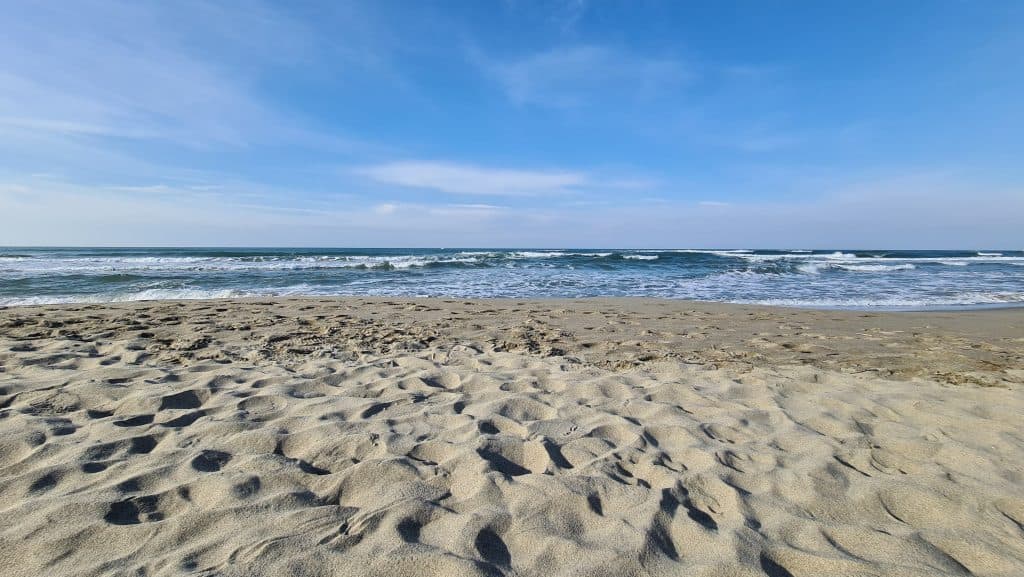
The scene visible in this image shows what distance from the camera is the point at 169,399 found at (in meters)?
3.06

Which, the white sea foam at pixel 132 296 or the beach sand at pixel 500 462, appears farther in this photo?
the white sea foam at pixel 132 296

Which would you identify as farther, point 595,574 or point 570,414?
point 570,414

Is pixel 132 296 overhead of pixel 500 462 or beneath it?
beneath

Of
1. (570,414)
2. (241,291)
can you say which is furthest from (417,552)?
(241,291)

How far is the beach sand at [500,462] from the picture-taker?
5.47ft

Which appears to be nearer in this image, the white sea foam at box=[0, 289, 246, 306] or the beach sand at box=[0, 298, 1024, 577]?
the beach sand at box=[0, 298, 1024, 577]

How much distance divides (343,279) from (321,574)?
14.5 m

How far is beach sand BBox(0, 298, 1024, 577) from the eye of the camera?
1668 millimetres

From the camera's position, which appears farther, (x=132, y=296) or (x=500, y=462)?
(x=132, y=296)

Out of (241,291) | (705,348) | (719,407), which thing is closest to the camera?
(719,407)

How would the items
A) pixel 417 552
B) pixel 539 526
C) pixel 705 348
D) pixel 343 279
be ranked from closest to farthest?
pixel 417 552
pixel 539 526
pixel 705 348
pixel 343 279

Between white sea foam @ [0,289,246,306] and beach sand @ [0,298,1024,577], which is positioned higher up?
beach sand @ [0,298,1024,577]

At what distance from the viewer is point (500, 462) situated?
2.34m

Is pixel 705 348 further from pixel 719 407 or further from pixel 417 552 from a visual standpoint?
pixel 417 552
